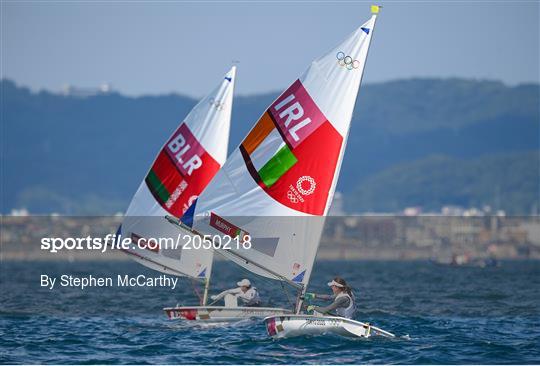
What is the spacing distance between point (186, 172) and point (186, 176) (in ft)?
0.45

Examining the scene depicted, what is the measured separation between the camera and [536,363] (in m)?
29.2

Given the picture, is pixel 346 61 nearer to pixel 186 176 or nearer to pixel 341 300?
pixel 341 300

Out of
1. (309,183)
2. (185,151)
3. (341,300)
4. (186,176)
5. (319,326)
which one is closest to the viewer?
(319,326)

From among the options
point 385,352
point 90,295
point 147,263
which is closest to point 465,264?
point 90,295

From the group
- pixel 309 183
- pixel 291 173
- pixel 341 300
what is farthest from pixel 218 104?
pixel 341 300

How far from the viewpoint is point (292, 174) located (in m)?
34.2

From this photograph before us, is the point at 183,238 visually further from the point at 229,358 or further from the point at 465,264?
the point at 465,264

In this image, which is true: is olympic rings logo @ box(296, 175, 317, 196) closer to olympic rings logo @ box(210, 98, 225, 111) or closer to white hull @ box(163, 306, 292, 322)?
white hull @ box(163, 306, 292, 322)

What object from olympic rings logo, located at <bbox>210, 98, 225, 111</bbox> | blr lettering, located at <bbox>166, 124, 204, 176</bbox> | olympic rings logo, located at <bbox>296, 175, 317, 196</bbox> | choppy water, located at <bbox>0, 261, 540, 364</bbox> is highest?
olympic rings logo, located at <bbox>210, 98, 225, 111</bbox>

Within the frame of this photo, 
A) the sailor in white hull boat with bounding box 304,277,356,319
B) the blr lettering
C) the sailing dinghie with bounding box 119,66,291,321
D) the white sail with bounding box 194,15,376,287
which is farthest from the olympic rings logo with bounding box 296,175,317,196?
the blr lettering

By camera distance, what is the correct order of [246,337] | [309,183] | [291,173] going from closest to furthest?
[246,337]
[309,183]
[291,173]

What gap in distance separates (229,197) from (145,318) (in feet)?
28.2

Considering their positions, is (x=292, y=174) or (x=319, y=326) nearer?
(x=319, y=326)

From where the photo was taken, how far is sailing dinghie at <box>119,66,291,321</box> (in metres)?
41.9
